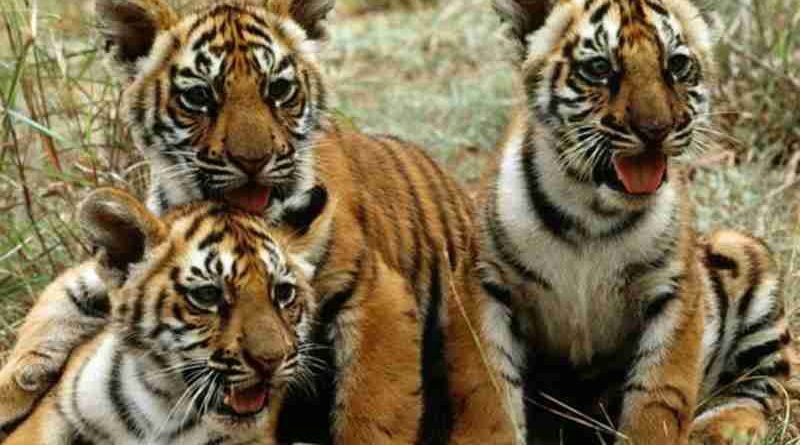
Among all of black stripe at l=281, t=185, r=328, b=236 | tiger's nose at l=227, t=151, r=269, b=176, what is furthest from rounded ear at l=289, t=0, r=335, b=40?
tiger's nose at l=227, t=151, r=269, b=176

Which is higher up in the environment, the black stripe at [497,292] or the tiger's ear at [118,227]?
the tiger's ear at [118,227]

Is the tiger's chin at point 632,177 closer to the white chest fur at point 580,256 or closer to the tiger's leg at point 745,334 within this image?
the white chest fur at point 580,256

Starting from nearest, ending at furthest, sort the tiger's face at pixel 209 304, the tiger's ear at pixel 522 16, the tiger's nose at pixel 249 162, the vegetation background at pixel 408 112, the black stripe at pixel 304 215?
the tiger's face at pixel 209 304
the tiger's nose at pixel 249 162
the black stripe at pixel 304 215
the tiger's ear at pixel 522 16
the vegetation background at pixel 408 112

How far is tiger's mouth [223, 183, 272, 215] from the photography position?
479 cm

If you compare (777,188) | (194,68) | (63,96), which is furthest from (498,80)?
(194,68)

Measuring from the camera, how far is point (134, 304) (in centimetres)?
467

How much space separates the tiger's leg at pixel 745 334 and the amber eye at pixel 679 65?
1051 millimetres

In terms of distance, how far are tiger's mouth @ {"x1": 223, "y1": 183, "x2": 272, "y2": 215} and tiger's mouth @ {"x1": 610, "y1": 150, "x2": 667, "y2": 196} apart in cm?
104

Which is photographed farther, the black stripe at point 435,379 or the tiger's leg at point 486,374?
the black stripe at point 435,379

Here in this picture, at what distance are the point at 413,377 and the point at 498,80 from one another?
447 cm

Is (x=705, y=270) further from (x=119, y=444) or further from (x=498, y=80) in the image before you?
(x=498, y=80)

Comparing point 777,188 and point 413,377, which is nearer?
point 413,377

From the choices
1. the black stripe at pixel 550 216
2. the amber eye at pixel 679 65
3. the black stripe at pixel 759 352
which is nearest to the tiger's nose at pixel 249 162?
the black stripe at pixel 550 216

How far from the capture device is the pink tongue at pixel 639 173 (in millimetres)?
4738
